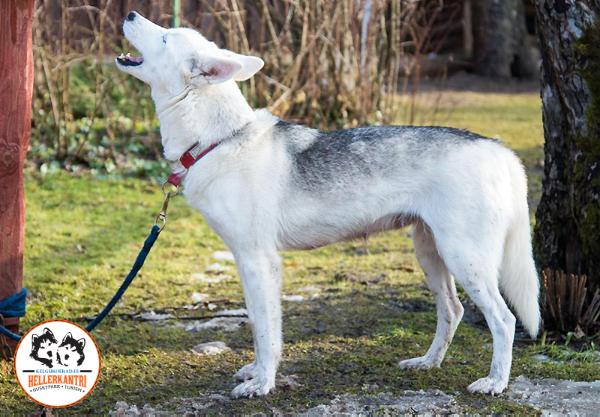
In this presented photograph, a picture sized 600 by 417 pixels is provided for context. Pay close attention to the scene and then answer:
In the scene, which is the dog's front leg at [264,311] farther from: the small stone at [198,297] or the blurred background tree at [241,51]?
the blurred background tree at [241,51]

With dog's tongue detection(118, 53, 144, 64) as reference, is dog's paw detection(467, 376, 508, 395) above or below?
below

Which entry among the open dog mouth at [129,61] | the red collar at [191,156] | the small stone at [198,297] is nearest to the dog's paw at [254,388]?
the red collar at [191,156]

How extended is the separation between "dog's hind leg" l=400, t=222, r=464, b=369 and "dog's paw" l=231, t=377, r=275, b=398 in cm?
79

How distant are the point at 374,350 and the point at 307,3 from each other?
5170 millimetres

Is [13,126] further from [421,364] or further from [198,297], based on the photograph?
[421,364]

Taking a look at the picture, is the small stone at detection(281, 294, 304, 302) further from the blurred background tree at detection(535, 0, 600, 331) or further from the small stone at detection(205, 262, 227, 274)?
the blurred background tree at detection(535, 0, 600, 331)

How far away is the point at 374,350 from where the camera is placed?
506cm

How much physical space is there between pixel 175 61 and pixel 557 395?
2412 mm

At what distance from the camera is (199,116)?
4418 mm

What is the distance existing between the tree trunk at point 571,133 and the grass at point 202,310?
604 mm

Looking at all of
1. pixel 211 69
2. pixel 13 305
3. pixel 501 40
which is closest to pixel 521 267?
pixel 211 69

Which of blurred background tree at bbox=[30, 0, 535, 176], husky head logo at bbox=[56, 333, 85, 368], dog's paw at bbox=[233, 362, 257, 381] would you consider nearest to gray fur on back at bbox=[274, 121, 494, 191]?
dog's paw at bbox=[233, 362, 257, 381]

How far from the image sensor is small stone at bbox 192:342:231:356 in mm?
5020

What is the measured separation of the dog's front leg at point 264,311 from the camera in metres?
4.37
